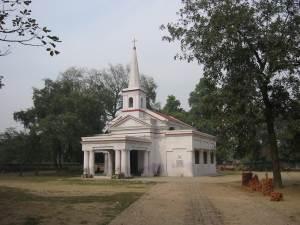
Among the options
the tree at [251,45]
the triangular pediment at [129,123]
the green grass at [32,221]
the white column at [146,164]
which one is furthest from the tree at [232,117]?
the triangular pediment at [129,123]

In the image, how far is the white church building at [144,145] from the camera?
4425 cm

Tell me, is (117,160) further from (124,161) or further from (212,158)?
(212,158)

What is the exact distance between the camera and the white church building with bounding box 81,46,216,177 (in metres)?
44.2

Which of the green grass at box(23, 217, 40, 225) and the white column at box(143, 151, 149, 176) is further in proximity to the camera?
the white column at box(143, 151, 149, 176)

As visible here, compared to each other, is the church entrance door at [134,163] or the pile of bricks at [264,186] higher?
the church entrance door at [134,163]

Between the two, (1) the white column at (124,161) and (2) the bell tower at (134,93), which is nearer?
(1) the white column at (124,161)

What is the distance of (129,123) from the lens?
49812 millimetres

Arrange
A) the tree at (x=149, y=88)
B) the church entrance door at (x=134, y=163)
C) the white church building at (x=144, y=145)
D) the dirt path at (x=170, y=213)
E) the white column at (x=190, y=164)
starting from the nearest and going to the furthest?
the dirt path at (x=170, y=213), the white church building at (x=144, y=145), the white column at (x=190, y=164), the church entrance door at (x=134, y=163), the tree at (x=149, y=88)

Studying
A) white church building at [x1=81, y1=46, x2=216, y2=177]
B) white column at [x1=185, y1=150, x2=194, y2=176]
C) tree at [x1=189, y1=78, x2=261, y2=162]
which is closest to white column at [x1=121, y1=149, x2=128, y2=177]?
white church building at [x1=81, y1=46, x2=216, y2=177]

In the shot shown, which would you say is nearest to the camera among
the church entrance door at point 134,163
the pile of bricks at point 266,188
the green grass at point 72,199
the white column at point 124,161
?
the green grass at point 72,199

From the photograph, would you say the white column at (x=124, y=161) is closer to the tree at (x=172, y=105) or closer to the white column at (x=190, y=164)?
the white column at (x=190, y=164)

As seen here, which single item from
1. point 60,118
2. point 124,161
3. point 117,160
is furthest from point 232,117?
point 60,118

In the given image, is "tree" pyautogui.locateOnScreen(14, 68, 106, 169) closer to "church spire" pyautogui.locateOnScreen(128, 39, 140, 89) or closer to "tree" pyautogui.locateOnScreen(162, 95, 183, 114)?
"church spire" pyautogui.locateOnScreen(128, 39, 140, 89)

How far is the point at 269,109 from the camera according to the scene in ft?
87.1
